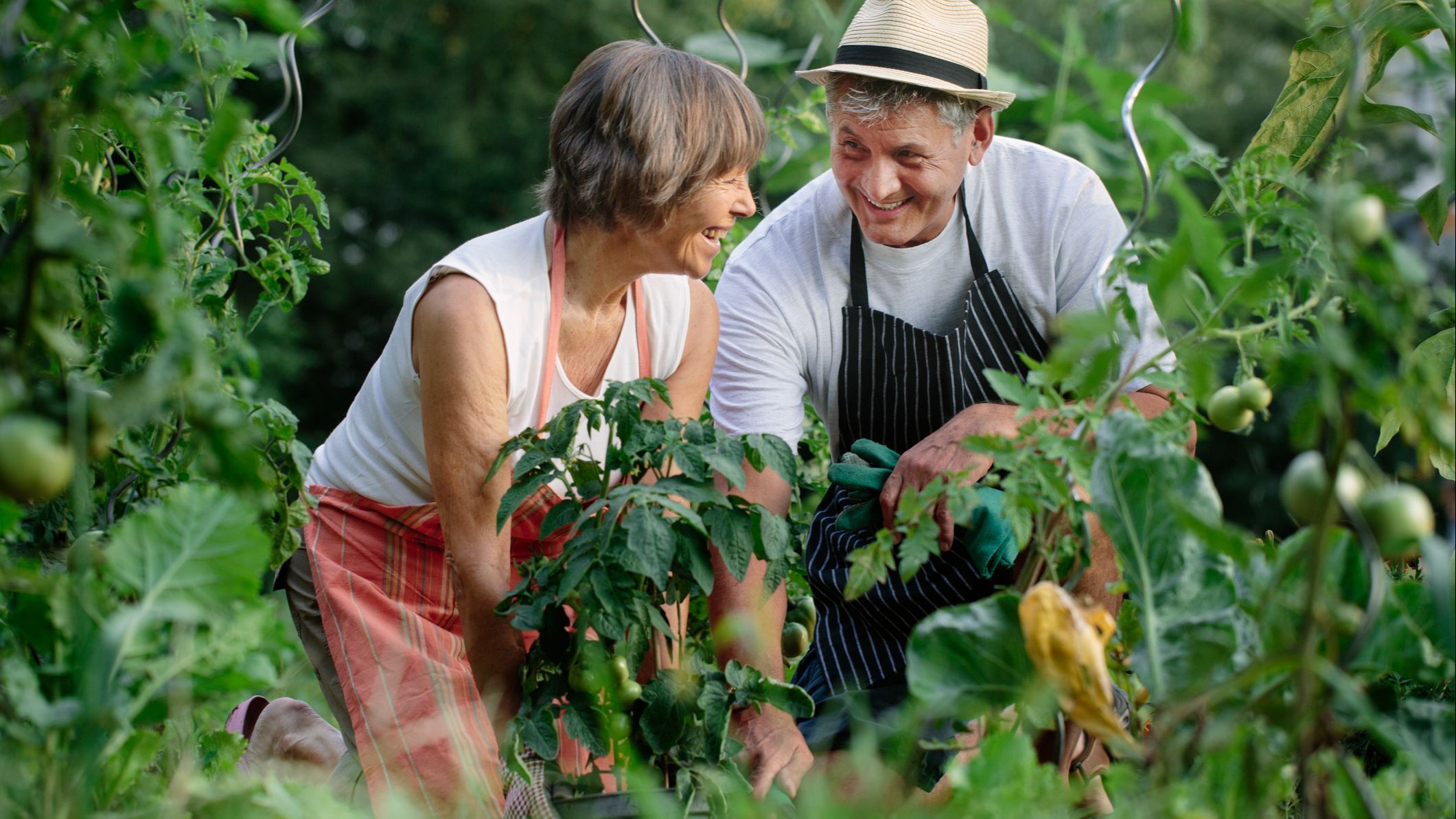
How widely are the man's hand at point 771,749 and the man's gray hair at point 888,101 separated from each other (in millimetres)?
916

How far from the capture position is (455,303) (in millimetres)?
1744

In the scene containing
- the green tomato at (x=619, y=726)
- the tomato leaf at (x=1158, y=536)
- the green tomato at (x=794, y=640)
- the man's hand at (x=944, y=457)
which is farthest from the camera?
the green tomato at (x=794, y=640)

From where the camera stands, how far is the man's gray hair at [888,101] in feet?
6.49

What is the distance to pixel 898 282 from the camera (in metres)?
2.11

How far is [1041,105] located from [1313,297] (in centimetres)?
532

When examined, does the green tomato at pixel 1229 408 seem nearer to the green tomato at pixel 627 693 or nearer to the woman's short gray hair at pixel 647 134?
the green tomato at pixel 627 693

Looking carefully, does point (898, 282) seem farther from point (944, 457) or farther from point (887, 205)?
point (944, 457)

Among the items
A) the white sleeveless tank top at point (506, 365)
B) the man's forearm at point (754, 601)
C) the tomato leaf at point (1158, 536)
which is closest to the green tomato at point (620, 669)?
the man's forearm at point (754, 601)

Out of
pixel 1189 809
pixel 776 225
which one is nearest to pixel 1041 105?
pixel 776 225

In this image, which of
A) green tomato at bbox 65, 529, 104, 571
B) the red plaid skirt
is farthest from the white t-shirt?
green tomato at bbox 65, 529, 104, 571

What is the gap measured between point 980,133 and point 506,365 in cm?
87

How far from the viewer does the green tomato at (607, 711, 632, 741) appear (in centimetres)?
143

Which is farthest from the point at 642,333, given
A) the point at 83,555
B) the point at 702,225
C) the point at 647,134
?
the point at 83,555

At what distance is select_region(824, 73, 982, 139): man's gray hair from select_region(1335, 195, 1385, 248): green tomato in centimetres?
131
